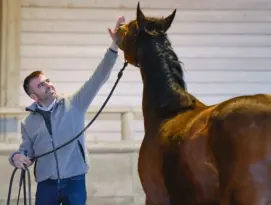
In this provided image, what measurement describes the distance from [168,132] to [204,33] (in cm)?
418

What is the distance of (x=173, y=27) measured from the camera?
6.72m

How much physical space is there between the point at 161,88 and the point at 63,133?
0.67m

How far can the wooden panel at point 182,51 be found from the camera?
6.51 metres

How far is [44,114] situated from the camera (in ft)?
10.7

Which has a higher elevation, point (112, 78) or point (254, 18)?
point (254, 18)

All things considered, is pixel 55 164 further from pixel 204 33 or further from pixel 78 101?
pixel 204 33

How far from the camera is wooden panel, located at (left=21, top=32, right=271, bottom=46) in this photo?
6.52 meters

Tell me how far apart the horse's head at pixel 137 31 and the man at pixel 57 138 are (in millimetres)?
106

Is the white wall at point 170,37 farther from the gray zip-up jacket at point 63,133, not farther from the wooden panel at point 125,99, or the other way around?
the gray zip-up jacket at point 63,133

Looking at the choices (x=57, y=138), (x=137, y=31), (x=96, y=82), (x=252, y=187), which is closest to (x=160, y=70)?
(x=137, y=31)

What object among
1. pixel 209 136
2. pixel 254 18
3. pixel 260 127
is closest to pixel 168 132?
pixel 209 136

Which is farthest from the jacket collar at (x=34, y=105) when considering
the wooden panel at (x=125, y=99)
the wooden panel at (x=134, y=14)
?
the wooden panel at (x=134, y=14)

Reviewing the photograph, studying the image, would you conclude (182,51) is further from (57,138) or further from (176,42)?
(57,138)

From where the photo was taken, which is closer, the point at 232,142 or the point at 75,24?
the point at 232,142
